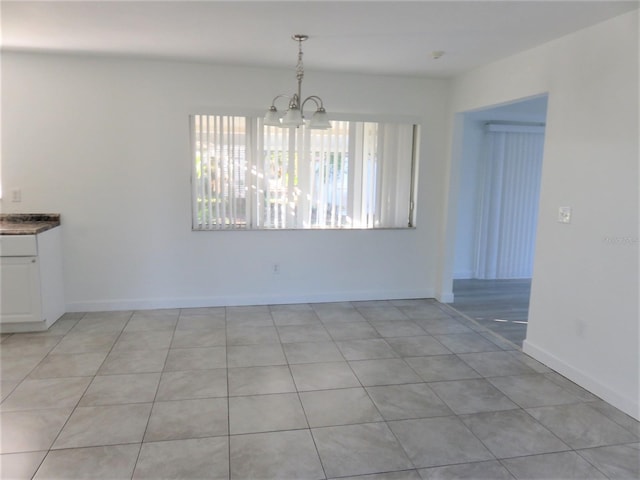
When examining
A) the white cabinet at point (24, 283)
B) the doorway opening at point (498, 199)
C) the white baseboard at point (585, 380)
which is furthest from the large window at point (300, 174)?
the white baseboard at point (585, 380)

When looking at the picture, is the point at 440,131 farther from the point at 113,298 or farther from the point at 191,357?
the point at 113,298

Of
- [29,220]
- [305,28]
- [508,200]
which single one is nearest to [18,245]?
[29,220]

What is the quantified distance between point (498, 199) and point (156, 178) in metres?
4.52

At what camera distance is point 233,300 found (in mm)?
4715

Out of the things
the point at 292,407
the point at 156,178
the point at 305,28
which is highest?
the point at 305,28

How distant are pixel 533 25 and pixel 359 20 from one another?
46.1 inches

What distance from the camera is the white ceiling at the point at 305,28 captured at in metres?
2.64

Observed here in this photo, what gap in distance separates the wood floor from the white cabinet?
13.4 ft

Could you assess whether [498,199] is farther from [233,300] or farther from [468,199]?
[233,300]

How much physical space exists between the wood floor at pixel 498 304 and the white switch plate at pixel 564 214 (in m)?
1.25

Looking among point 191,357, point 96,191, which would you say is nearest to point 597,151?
point 191,357

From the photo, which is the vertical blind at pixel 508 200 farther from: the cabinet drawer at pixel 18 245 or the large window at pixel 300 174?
the cabinet drawer at pixel 18 245

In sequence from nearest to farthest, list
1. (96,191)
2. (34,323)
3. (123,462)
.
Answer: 1. (123,462)
2. (34,323)
3. (96,191)

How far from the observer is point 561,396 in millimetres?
2934
